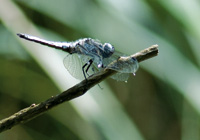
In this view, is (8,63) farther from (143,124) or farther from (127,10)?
(143,124)

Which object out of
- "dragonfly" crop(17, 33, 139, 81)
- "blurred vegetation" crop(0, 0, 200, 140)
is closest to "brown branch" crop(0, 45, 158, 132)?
"dragonfly" crop(17, 33, 139, 81)

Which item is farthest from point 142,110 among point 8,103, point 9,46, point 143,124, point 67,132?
point 9,46

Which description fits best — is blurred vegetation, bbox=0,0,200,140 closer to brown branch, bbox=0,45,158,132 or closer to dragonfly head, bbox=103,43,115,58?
dragonfly head, bbox=103,43,115,58

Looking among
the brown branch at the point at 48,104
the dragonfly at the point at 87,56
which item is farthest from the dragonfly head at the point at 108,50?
the brown branch at the point at 48,104

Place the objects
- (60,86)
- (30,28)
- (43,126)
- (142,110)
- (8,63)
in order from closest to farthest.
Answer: (60,86)
(30,28)
(8,63)
(43,126)
(142,110)

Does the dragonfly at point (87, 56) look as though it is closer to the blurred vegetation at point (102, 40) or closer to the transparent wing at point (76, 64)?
Answer: the transparent wing at point (76, 64)

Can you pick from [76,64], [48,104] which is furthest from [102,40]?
[48,104]

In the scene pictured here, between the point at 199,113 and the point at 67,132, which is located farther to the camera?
the point at 67,132

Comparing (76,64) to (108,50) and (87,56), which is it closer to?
(87,56)
